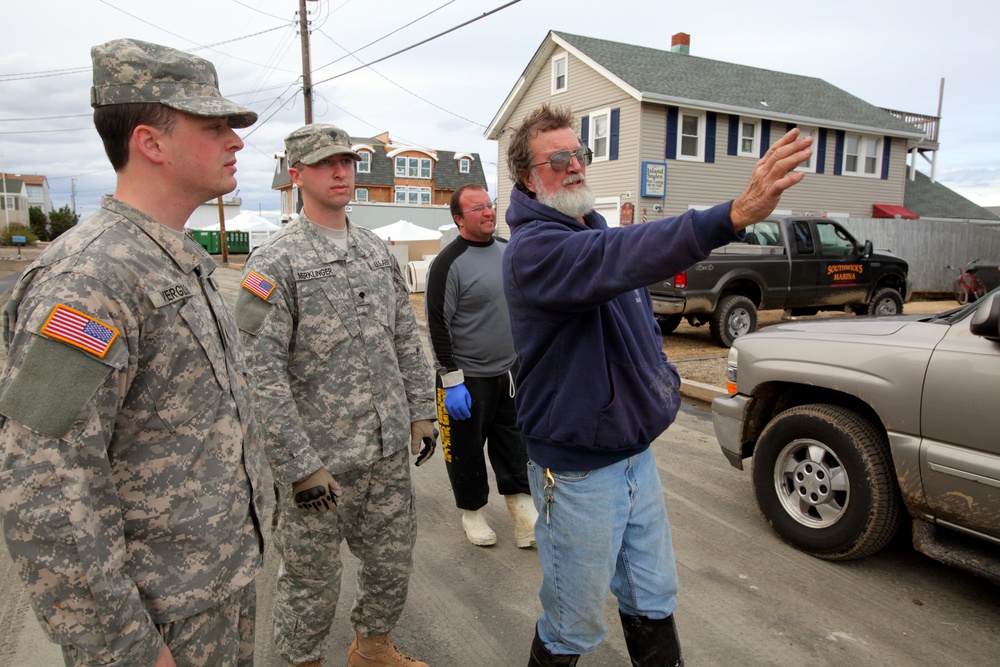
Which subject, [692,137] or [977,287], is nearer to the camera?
[977,287]

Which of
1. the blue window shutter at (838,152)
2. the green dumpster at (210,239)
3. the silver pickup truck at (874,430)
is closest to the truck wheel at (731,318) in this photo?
the silver pickup truck at (874,430)

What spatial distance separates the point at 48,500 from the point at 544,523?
1463mm

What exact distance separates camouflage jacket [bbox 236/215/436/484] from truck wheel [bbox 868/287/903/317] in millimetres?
11488

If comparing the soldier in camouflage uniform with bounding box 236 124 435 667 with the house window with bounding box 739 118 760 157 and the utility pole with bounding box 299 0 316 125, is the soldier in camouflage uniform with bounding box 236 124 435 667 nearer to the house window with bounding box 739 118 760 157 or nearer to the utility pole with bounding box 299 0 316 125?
the utility pole with bounding box 299 0 316 125

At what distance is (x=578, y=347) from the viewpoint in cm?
213

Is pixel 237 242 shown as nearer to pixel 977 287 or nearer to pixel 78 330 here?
pixel 977 287

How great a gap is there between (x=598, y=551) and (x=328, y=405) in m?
1.12

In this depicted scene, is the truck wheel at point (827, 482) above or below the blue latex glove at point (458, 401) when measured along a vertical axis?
below

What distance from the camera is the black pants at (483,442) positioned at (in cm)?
393

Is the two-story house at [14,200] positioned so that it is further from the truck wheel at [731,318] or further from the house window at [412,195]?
the truck wheel at [731,318]

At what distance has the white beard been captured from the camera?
2188 mm

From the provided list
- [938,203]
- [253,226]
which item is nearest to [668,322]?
[938,203]

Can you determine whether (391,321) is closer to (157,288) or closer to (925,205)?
(157,288)

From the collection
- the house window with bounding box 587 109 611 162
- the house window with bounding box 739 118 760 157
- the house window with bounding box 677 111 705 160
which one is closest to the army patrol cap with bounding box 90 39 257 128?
the house window with bounding box 587 109 611 162
